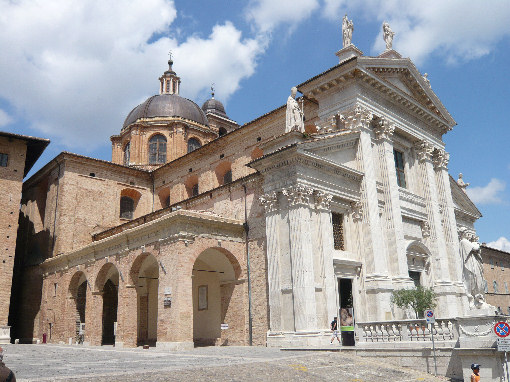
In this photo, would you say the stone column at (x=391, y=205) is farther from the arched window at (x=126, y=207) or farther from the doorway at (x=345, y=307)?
the arched window at (x=126, y=207)

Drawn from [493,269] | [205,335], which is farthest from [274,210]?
[493,269]

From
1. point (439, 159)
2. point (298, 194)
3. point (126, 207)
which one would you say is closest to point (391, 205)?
point (298, 194)

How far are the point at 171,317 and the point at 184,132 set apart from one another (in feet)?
69.6

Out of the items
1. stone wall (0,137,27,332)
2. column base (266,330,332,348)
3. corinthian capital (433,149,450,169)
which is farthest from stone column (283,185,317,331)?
stone wall (0,137,27,332)

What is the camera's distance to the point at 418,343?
41.3ft

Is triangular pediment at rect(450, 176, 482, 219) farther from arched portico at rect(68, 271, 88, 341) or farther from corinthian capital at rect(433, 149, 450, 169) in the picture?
arched portico at rect(68, 271, 88, 341)

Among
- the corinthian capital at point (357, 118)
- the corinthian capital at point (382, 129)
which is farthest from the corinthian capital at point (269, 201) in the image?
the corinthian capital at point (382, 129)

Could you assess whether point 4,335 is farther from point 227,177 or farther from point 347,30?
point 347,30

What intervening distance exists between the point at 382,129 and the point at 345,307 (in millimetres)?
7939

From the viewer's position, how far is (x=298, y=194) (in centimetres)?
1661

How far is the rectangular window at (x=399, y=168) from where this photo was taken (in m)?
21.9

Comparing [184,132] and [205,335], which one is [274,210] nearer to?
[205,335]

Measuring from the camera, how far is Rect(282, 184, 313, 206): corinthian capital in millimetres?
16578

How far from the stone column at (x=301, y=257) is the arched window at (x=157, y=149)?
1997 cm
